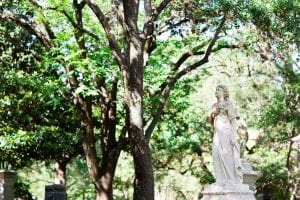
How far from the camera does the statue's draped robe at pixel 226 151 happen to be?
943 cm

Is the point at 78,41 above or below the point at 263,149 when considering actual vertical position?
above

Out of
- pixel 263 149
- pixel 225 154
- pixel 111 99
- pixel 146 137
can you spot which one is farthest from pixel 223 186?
pixel 263 149

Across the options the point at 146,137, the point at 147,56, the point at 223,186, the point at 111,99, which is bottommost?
the point at 223,186

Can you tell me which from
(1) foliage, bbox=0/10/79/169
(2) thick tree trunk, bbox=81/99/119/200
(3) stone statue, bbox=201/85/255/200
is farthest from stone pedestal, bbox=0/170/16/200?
(3) stone statue, bbox=201/85/255/200

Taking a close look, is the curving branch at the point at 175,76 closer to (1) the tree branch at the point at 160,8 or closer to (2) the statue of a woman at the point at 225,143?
(1) the tree branch at the point at 160,8

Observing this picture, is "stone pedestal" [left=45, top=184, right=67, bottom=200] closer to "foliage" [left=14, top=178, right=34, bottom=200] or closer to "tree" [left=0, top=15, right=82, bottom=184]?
"tree" [left=0, top=15, right=82, bottom=184]

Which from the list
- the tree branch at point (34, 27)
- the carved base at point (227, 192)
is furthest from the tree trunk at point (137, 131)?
the tree branch at point (34, 27)

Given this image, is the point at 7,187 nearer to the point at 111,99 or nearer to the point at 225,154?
the point at 111,99

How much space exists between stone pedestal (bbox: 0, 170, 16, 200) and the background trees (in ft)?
6.14

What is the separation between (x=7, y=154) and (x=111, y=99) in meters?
4.98

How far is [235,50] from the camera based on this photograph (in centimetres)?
1638

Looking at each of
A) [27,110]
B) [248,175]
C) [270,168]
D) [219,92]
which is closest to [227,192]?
[219,92]

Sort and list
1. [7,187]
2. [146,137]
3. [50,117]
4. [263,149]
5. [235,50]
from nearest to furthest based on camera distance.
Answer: [146,137] < [7,187] < [235,50] < [50,117] < [263,149]

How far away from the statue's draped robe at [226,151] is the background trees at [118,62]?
2.55 metres
